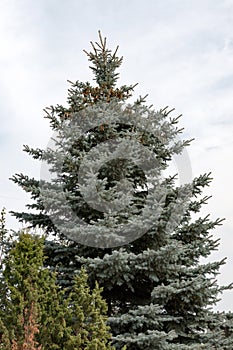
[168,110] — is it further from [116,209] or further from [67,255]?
[67,255]

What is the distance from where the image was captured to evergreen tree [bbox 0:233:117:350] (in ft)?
17.5

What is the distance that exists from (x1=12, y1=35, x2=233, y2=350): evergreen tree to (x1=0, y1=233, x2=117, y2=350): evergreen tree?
2.53 ft

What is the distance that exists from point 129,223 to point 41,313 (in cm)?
174

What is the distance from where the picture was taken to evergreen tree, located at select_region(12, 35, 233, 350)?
664 cm

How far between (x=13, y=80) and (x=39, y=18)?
3.61ft

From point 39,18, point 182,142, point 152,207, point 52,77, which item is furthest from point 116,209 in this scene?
point 39,18

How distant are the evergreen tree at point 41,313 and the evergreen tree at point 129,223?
0.77 metres

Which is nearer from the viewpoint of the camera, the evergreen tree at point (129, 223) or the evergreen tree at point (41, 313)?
the evergreen tree at point (41, 313)

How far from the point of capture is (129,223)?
264 inches

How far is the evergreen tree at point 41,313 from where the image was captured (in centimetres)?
535

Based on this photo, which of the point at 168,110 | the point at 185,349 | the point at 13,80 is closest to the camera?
the point at 185,349

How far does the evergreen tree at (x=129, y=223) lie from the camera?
21.8ft

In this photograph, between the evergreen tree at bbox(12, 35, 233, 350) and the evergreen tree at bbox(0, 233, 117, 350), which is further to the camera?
the evergreen tree at bbox(12, 35, 233, 350)

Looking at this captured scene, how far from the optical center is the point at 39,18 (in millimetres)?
8312
